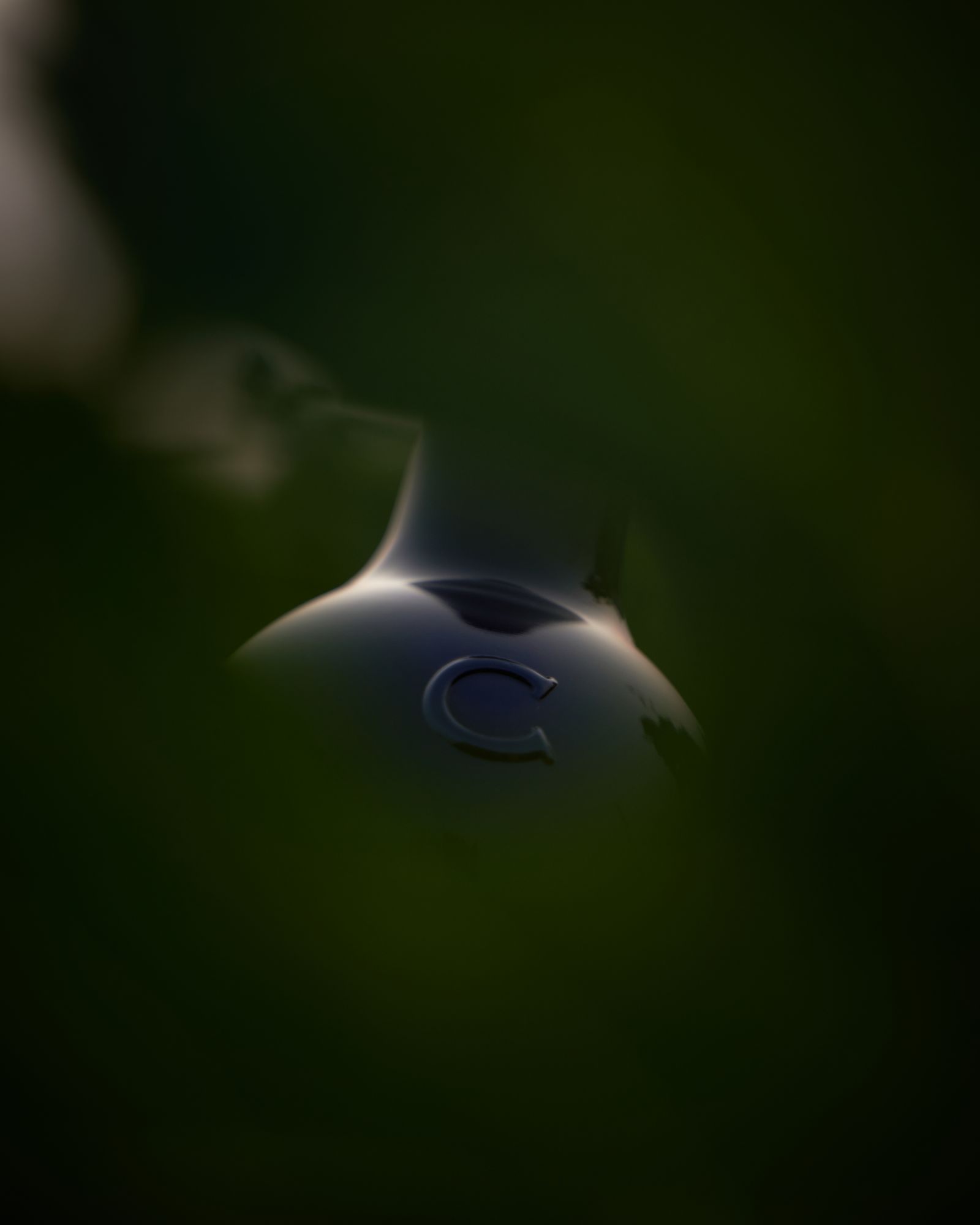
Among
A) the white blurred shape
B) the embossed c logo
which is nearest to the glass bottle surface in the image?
the embossed c logo

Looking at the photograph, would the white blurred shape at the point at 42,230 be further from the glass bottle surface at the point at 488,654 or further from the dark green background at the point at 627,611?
the glass bottle surface at the point at 488,654

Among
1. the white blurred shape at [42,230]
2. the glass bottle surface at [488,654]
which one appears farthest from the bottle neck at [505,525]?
the white blurred shape at [42,230]

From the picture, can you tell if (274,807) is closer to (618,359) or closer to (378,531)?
(378,531)

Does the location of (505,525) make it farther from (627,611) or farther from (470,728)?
(470,728)

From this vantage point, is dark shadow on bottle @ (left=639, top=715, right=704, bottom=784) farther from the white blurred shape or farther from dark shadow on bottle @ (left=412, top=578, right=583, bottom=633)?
the white blurred shape

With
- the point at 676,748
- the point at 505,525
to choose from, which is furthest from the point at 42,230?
the point at 676,748
